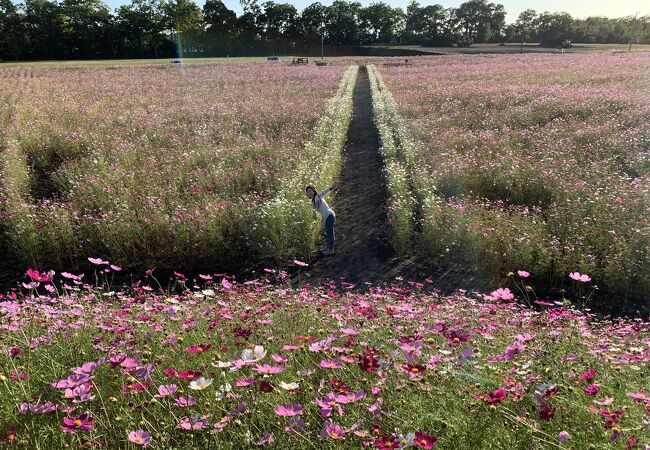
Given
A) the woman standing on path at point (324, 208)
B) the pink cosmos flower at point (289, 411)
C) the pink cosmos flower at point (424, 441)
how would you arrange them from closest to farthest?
the pink cosmos flower at point (424, 441) → the pink cosmos flower at point (289, 411) → the woman standing on path at point (324, 208)

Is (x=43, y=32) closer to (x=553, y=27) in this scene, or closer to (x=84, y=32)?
(x=84, y=32)

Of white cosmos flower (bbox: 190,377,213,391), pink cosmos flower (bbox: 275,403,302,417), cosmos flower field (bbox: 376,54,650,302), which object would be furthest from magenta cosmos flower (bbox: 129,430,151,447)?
cosmos flower field (bbox: 376,54,650,302)

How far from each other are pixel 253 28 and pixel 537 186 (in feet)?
383

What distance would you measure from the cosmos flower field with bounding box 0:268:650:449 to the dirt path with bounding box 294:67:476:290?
3766mm

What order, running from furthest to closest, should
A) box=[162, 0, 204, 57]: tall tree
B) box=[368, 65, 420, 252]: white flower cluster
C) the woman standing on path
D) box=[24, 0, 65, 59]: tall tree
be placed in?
1. box=[162, 0, 204, 57]: tall tree
2. box=[24, 0, 65, 59]: tall tree
3. box=[368, 65, 420, 252]: white flower cluster
4. the woman standing on path

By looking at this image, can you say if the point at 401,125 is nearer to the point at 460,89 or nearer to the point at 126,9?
the point at 460,89

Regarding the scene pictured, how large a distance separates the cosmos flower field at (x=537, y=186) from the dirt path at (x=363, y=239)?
0.54 meters

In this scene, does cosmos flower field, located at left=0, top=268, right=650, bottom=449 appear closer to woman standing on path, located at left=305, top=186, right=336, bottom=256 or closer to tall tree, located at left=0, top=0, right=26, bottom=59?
woman standing on path, located at left=305, top=186, right=336, bottom=256

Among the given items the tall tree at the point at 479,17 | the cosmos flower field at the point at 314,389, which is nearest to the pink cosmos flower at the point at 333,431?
the cosmos flower field at the point at 314,389

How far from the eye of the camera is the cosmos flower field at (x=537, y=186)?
7.41m

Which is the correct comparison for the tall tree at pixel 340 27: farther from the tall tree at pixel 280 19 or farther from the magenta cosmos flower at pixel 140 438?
the magenta cosmos flower at pixel 140 438

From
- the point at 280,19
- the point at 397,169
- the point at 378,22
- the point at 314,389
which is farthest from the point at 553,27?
the point at 314,389

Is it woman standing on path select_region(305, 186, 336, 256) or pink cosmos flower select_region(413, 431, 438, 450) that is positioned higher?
pink cosmos flower select_region(413, 431, 438, 450)

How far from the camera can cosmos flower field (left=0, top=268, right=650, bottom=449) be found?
227 centimetres
